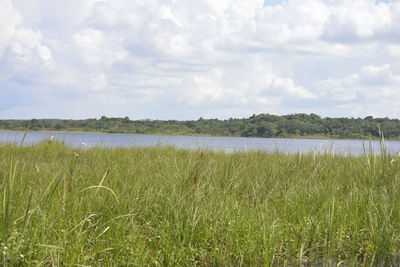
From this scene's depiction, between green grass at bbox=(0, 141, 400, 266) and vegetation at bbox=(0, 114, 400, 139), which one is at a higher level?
vegetation at bbox=(0, 114, 400, 139)

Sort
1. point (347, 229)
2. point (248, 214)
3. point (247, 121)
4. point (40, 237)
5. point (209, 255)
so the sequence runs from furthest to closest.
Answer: point (247, 121) → point (347, 229) → point (248, 214) → point (209, 255) → point (40, 237)

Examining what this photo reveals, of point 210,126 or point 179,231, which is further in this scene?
point 210,126

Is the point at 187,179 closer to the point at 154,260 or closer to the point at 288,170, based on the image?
the point at 154,260

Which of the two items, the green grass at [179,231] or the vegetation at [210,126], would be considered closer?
the green grass at [179,231]

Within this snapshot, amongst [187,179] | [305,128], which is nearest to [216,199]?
[187,179]

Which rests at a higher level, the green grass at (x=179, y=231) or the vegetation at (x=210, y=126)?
the vegetation at (x=210, y=126)

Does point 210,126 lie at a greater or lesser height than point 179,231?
greater

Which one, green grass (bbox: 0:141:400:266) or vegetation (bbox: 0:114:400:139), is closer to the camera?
green grass (bbox: 0:141:400:266)

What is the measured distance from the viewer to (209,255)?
295cm

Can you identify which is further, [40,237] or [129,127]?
[129,127]

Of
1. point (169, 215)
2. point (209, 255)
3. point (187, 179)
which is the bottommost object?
point (209, 255)

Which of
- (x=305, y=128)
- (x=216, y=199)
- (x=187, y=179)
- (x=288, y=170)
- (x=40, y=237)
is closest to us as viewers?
(x=40, y=237)

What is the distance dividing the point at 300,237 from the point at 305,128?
167ft

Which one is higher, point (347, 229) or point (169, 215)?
point (169, 215)
